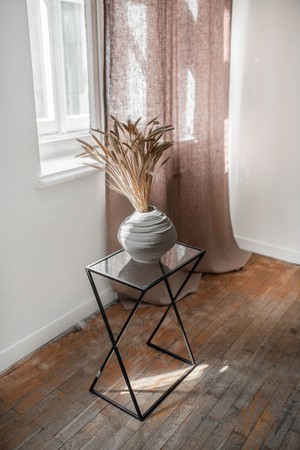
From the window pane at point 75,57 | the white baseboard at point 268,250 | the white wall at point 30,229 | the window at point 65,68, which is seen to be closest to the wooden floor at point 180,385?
the white wall at point 30,229

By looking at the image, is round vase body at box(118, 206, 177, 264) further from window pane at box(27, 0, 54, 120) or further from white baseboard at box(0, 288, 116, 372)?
window pane at box(27, 0, 54, 120)

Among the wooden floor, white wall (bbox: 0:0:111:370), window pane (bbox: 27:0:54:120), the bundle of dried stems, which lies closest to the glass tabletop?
the bundle of dried stems

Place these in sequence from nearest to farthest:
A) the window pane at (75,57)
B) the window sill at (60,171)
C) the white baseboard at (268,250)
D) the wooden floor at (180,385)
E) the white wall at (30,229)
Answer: the wooden floor at (180,385) → the white wall at (30,229) → the window sill at (60,171) → the window pane at (75,57) → the white baseboard at (268,250)

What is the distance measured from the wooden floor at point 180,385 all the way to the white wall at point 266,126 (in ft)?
2.16

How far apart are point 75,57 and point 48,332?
1466 mm

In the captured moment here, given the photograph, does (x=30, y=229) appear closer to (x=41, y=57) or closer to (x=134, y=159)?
(x=134, y=159)

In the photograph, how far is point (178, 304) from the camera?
2.66 metres

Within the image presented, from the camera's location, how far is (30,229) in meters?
2.10

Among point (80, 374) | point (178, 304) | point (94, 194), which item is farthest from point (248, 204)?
point (80, 374)

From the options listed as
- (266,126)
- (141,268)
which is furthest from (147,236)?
(266,126)

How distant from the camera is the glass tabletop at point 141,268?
1.80m

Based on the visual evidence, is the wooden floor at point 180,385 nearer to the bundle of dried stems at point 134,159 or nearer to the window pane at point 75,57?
the bundle of dried stems at point 134,159

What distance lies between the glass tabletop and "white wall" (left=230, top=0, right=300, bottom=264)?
4.28 feet

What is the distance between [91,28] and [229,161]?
150 centimetres
